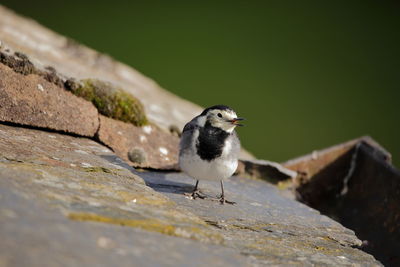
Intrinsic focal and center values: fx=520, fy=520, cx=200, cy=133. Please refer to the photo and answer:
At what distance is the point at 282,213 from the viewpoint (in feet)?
12.2

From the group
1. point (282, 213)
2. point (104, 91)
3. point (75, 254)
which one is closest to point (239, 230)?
point (282, 213)

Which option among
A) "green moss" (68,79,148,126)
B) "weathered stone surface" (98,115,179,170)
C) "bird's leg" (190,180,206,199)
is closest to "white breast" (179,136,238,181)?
"bird's leg" (190,180,206,199)

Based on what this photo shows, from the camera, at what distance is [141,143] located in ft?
14.6

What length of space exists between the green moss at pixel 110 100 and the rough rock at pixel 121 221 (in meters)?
0.51

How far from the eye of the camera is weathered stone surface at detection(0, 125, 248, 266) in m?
1.63

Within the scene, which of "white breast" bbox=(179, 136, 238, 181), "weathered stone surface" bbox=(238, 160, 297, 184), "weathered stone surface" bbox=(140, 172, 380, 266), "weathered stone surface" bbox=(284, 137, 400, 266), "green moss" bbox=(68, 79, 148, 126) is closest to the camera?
"weathered stone surface" bbox=(140, 172, 380, 266)

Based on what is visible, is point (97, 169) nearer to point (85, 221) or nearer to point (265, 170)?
point (85, 221)

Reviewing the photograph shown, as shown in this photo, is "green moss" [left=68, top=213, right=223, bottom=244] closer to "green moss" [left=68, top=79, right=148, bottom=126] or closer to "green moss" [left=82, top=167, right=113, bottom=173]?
"green moss" [left=82, top=167, right=113, bottom=173]

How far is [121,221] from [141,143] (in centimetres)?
240

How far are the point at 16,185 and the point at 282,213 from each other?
6.87 ft

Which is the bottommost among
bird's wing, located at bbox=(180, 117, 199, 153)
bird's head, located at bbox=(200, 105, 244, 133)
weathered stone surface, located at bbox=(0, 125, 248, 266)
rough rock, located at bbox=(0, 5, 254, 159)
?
weathered stone surface, located at bbox=(0, 125, 248, 266)

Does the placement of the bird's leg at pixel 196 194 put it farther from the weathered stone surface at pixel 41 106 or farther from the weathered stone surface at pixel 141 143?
the weathered stone surface at pixel 41 106

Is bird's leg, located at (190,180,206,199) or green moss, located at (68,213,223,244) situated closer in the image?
green moss, located at (68,213,223,244)

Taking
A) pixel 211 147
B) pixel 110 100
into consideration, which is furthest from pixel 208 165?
pixel 110 100
